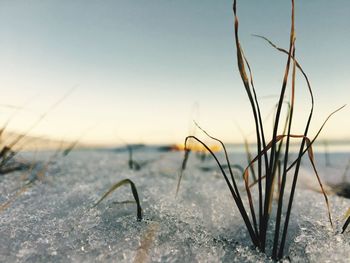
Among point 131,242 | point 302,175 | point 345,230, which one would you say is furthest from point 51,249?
point 302,175

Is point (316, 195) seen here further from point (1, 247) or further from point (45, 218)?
point (1, 247)

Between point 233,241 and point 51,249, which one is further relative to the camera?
point 233,241

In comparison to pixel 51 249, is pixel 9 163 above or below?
above

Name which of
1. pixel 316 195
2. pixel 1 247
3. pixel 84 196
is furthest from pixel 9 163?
pixel 316 195

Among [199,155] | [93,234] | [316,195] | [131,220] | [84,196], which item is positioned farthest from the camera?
[199,155]

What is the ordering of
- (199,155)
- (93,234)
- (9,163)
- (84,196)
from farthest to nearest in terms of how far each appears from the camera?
(199,155) → (9,163) → (84,196) → (93,234)

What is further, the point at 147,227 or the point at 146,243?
the point at 147,227

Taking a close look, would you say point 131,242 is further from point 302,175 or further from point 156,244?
point 302,175
